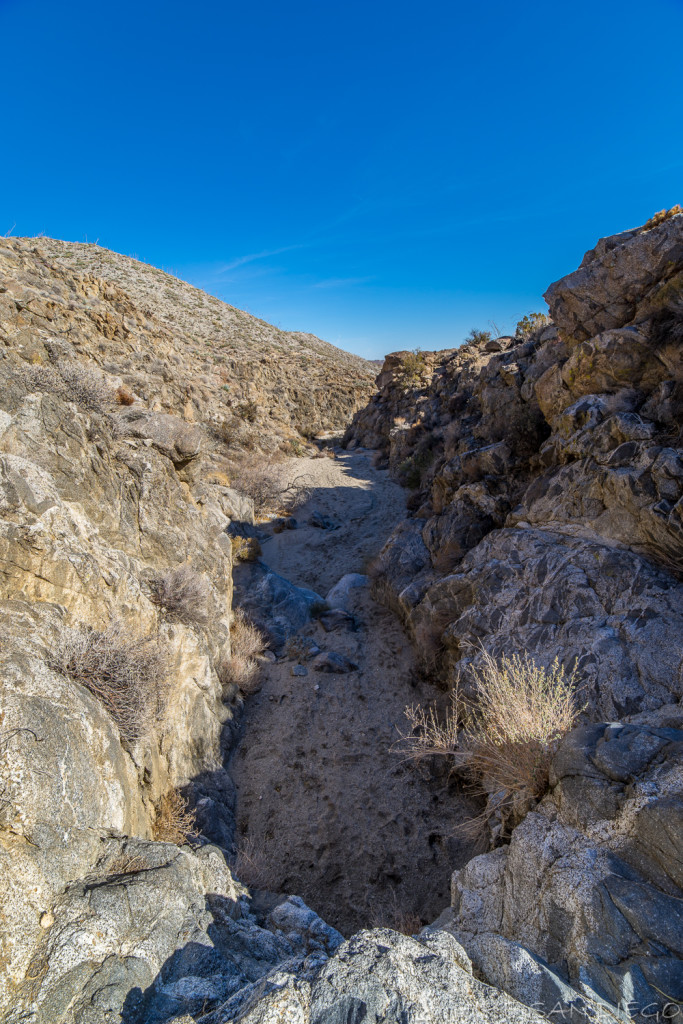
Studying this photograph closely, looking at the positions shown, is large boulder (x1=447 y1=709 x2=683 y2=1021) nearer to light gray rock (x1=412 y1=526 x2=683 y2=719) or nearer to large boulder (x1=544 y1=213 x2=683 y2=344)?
light gray rock (x1=412 y1=526 x2=683 y2=719)

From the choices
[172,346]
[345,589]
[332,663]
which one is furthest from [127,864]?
[172,346]

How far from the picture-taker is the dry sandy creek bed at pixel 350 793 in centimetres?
480

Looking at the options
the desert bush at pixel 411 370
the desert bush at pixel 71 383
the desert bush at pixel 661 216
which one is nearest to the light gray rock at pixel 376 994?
the desert bush at pixel 71 383

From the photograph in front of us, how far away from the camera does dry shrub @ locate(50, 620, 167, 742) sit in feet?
12.9

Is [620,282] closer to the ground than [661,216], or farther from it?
closer to the ground

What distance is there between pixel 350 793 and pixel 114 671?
358 centimetres

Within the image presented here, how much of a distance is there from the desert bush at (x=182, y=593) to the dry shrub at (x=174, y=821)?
6.78 feet

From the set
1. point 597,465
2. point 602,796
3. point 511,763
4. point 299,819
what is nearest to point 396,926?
point 299,819

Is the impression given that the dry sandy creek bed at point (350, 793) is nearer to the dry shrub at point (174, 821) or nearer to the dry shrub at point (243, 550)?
the dry shrub at point (174, 821)

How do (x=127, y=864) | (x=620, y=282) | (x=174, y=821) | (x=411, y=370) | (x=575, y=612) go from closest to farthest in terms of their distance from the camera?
(x=127, y=864) < (x=174, y=821) < (x=575, y=612) < (x=620, y=282) < (x=411, y=370)

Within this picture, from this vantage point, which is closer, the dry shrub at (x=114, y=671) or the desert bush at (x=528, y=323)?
the dry shrub at (x=114, y=671)

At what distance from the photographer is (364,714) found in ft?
23.4

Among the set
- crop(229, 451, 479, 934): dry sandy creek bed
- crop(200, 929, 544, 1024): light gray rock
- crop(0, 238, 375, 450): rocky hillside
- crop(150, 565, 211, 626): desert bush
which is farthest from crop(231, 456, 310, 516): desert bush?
crop(200, 929, 544, 1024): light gray rock

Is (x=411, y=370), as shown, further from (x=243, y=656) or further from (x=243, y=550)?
(x=243, y=656)
